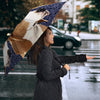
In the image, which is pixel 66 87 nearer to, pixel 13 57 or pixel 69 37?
pixel 13 57

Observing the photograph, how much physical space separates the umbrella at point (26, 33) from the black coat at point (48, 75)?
22 centimetres

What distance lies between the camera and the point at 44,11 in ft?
8.11

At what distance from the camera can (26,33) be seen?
236 centimetres

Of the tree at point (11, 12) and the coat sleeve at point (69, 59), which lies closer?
the coat sleeve at point (69, 59)

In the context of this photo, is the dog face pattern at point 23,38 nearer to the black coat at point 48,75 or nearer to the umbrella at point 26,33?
the umbrella at point 26,33

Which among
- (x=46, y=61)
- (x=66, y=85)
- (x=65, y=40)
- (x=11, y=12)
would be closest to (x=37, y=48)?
(x=46, y=61)

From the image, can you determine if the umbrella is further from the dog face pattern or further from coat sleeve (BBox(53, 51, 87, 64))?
coat sleeve (BBox(53, 51, 87, 64))

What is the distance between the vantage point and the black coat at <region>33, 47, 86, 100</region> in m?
2.47

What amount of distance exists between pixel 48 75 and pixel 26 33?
0.51 metres

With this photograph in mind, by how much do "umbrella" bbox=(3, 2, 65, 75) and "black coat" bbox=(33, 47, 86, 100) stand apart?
219 millimetres

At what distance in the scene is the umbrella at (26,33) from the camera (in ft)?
7.75

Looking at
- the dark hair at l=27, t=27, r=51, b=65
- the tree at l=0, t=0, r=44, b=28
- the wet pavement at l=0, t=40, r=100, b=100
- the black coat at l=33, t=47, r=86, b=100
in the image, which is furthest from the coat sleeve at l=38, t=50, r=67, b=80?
the tree at l=0, t=0, r=44, b=28

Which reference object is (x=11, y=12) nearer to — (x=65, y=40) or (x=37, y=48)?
(x=65, y=40)

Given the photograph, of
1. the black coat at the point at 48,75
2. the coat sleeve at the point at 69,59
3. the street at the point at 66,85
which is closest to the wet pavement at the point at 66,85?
the street at the point at 66,85
